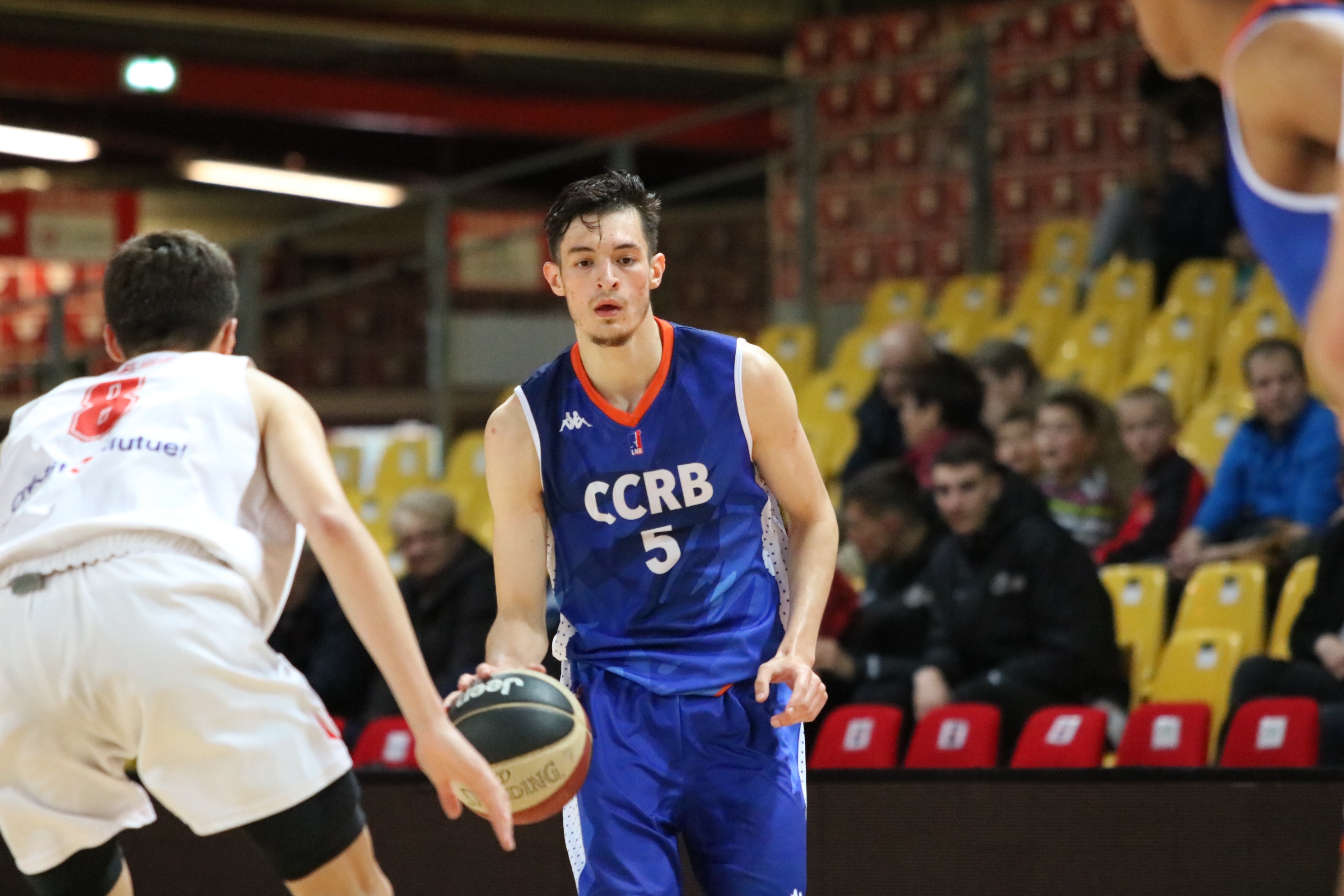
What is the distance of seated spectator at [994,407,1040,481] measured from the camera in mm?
7082

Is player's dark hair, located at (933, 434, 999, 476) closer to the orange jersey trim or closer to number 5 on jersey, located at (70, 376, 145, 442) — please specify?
the orange jersey trim

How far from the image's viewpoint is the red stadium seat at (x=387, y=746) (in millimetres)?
5957

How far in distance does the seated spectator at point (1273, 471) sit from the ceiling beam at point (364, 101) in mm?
9711

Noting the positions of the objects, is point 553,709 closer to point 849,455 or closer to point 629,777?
point 629,777

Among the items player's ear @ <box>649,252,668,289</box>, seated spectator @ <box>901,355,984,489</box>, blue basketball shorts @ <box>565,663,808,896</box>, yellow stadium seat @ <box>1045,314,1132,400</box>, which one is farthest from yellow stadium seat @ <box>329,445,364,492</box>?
blue basketball shorts @ <box>565,663,808,896</box>

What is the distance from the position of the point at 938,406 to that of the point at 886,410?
1.94 feet

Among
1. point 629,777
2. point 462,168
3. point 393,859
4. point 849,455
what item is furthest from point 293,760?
point 462,168

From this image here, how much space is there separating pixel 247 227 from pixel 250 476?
16.4m

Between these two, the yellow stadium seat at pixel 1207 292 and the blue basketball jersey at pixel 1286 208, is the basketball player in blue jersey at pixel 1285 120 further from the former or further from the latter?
the yellow stadium seat at pixel 1207 292

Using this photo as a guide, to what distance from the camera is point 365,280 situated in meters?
10.2

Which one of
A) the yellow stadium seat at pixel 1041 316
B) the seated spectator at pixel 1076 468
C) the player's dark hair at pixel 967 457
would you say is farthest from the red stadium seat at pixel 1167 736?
the yellow stadium seat at pixel 1041 316

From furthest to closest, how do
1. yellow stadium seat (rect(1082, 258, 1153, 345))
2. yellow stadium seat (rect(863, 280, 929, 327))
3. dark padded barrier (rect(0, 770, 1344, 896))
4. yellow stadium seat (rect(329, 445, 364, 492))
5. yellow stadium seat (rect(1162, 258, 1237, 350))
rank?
1. yellow stadium seat (rect(863, 280, 929, 327))
2. yellow stadium seat (rect(329, 445, 364, 492))
3. yellow stadium seat (rect(1082, 258, 1153, 345))
4. yellow stadium seat (rect(1162, 258, 1237, 350))
5. dark padded barrier (rect(0, 770, 1344, 896))

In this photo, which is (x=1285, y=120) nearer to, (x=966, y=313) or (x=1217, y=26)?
(x=1217, y=26)

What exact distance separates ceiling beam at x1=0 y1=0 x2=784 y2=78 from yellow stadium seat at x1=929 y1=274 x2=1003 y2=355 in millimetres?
5568
